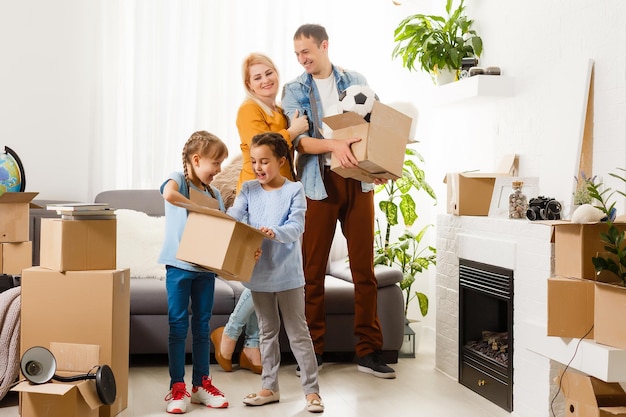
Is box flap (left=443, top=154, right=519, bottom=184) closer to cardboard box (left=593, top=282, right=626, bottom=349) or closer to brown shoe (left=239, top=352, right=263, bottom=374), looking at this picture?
cardboard box (left=593, top=282, right=626, bottom=349)

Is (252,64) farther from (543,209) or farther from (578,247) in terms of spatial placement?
(578,247)

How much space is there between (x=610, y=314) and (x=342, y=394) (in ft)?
4.49

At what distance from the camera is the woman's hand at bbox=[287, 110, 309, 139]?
3.59 meters

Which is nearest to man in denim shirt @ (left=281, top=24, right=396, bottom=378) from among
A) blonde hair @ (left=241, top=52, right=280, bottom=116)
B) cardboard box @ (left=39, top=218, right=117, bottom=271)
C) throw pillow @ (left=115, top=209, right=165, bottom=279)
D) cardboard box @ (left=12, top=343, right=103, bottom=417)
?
blonde hair @ (left=241, top=52, right=280, bottom=116)

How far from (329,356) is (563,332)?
Result: 5.90 ft

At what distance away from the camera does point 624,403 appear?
8.74 feet

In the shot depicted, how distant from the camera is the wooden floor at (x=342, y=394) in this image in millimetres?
3211

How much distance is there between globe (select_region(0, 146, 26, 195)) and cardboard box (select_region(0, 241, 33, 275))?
0.25 meters

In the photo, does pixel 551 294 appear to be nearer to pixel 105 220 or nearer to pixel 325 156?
pixel 325 156

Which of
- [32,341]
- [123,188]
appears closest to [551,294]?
[32,341]

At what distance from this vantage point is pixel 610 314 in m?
2.50

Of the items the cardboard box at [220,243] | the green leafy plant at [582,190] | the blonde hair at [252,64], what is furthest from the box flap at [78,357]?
the green leafy plant at [582,190]

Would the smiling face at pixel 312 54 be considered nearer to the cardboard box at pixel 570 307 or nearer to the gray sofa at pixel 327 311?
the gray sofa at pixel 327 311

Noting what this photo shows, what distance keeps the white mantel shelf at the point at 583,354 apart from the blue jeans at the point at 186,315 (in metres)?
1.29
